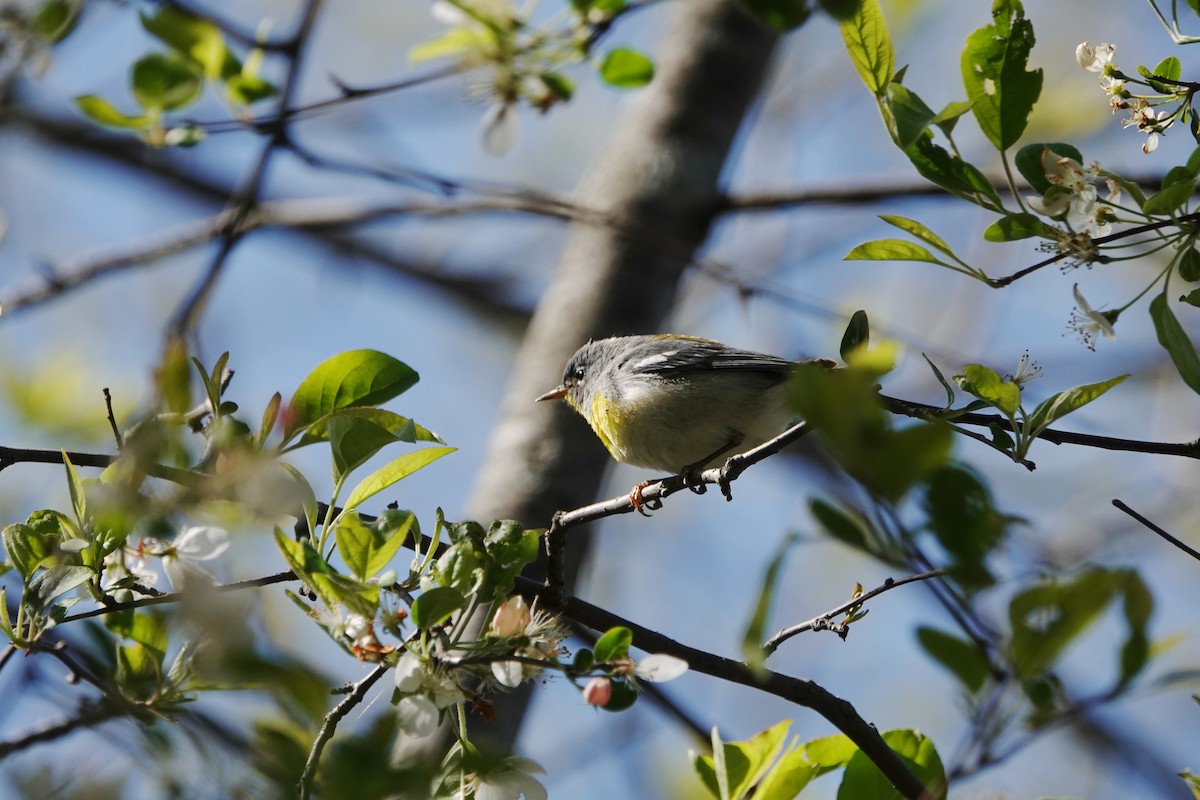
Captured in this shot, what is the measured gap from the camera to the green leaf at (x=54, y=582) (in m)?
1.51

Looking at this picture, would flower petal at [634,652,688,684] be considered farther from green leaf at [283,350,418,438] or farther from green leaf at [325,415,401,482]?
green leaf at [283,350,418,438]

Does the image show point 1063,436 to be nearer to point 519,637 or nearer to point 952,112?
point 952,112

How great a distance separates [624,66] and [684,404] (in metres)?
1.21

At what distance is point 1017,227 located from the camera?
1529 millimetres

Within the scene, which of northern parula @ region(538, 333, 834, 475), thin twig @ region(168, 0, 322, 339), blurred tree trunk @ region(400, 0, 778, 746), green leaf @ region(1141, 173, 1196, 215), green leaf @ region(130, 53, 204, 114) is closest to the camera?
green leaf @ region(1141, 173, 1196, 215)

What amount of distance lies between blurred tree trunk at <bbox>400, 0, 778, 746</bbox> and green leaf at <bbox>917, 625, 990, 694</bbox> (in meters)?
1.94

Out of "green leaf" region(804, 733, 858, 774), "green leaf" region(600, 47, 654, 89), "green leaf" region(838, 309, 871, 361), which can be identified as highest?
"green leaf" region(600, 47, 654, 89)

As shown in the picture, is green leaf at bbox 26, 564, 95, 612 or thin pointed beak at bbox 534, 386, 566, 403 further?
thin pointed beak at bbox 534, 386, 566, 403

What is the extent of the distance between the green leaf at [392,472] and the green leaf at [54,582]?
1.31 ft

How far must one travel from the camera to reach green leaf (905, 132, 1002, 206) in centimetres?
153

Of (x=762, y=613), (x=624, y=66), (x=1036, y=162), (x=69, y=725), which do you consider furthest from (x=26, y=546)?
(x=624, y=66)

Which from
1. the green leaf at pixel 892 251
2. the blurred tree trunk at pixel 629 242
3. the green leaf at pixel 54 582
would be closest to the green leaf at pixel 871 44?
the green leaf at pixel 892 251

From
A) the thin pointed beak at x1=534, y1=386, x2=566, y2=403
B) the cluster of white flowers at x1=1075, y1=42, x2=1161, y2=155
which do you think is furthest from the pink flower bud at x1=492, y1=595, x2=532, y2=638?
the thin pointed beak at x1=534, y1=386, x2=566, y2=403

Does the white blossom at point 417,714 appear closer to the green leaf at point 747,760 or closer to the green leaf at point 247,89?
the green leaf at point 747,760
